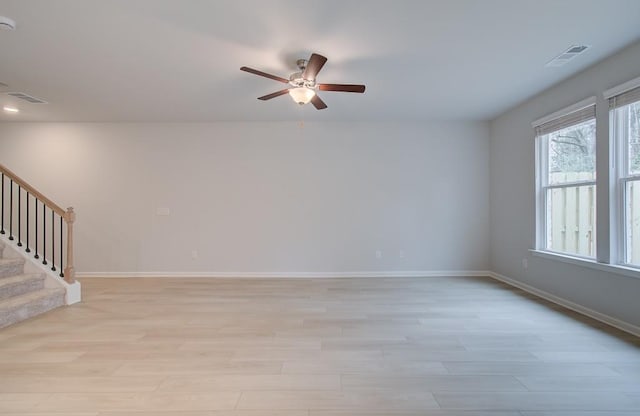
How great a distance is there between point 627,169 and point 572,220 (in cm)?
94

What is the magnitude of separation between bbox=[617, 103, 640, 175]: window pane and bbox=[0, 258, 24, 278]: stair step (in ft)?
21.9

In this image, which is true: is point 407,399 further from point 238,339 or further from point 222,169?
point 222,169

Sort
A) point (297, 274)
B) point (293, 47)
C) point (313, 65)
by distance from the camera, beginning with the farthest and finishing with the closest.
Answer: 1. point (297, 274)
2. point (293, 47)
3. point (313, 65)

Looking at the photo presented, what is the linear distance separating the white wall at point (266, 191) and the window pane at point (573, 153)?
1.39 metres

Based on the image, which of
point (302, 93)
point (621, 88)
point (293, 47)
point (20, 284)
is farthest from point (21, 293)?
point (621, 88)

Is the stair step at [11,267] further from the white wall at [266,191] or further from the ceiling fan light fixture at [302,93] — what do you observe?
the ceiling fan light fixture at [302,93]

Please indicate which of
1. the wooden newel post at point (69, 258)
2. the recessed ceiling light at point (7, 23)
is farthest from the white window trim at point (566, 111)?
the wooden newel post at point (69, 258)

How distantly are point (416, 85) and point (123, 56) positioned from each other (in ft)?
10.5

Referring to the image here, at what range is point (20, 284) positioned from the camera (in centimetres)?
364

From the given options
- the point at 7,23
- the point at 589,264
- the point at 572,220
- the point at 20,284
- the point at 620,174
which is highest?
the point at 7,23

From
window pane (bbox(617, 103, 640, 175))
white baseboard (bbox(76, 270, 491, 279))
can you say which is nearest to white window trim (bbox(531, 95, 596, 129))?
window pane (bbox(617, 103, 640, 175))

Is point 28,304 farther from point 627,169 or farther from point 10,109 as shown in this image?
point 627,169

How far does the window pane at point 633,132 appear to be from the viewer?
2.98 meters

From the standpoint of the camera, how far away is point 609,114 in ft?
10.3
